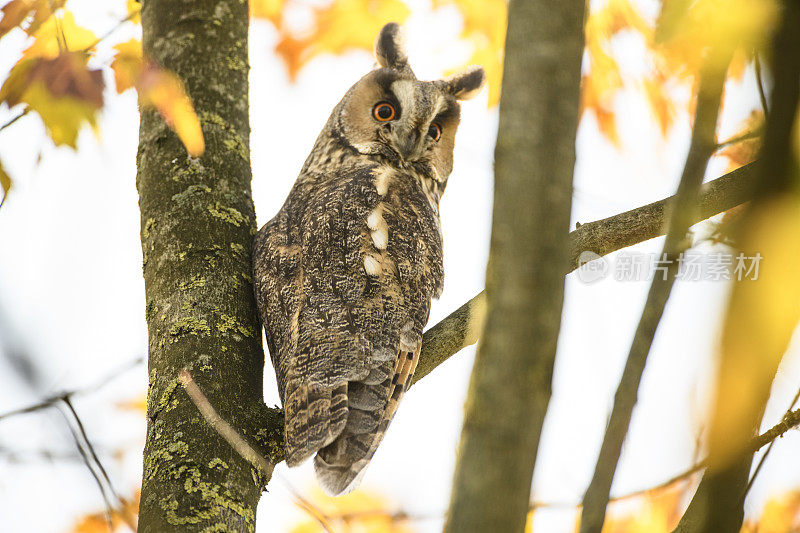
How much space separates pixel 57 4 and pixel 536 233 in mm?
2448

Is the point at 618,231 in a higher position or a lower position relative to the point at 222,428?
higher

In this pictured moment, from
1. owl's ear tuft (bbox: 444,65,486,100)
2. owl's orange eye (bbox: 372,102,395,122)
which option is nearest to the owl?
owl's orange eye (bbox: 372,102,395,122)

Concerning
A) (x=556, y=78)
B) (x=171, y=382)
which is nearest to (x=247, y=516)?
(x=171, y=382)

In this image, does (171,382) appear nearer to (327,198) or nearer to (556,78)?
(327,198)

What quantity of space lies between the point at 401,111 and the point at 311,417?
5.56 feet

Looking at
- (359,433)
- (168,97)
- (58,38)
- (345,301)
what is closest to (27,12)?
(58,38)

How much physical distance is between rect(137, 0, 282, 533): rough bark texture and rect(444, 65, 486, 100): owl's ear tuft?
118cm

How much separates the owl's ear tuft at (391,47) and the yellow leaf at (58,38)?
4.43ft

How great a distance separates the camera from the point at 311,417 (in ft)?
7.41

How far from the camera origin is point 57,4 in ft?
9.05

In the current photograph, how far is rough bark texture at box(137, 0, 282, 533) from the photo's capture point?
1.87 m

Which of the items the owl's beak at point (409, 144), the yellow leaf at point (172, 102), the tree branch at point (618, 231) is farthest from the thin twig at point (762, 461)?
the owl's beak at point (409, 144)

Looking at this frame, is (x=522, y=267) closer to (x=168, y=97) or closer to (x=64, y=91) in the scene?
(x=168, y=97)

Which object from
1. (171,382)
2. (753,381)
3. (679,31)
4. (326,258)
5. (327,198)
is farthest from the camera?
(327,198)
